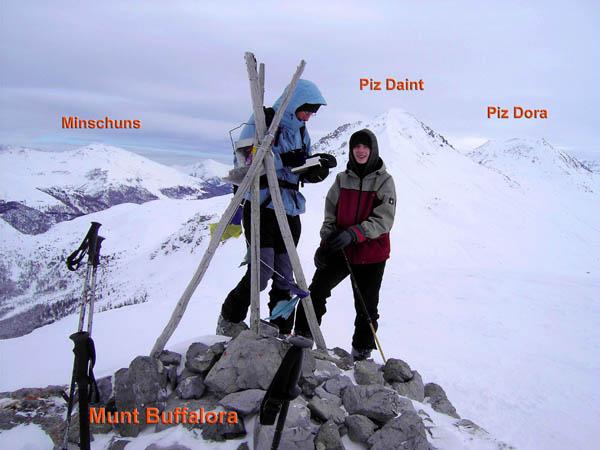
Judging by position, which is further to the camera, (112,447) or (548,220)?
(548,220)

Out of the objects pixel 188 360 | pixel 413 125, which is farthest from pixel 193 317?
pixel 413 125

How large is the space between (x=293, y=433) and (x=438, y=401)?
247cm

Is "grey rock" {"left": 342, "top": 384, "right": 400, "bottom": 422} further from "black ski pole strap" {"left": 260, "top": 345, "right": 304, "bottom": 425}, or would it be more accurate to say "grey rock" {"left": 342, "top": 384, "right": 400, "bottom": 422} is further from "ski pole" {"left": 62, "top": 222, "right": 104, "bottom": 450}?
"ski pole" {"left": 62, "top": 222, "right": 104, "bottom": 450}

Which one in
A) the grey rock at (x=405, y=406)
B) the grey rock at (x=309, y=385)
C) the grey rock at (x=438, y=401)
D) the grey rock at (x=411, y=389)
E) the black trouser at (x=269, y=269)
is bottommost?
the grey rock at (x=438, y=401)

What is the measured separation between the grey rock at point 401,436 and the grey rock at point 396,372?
1354mm

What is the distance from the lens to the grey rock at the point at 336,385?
3.73 m

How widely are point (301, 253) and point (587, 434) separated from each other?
9.96 meters

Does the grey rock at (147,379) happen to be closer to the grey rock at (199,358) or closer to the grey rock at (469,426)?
the grey rock at (199,358)

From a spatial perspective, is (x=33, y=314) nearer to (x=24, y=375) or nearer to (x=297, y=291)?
(x=24, y=375)

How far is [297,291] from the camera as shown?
4160mm

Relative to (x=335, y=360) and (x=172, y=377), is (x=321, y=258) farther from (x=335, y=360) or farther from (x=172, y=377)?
(x=172, y=377)

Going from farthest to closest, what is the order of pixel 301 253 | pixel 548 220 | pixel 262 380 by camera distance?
pixel 548 220 → pixel 301 253 → pixel 262 380

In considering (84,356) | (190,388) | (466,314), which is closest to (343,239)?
(190,388)

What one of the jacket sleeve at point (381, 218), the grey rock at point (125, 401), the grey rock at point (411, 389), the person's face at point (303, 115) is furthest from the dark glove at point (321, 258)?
the grey rock at point (125, 401)
